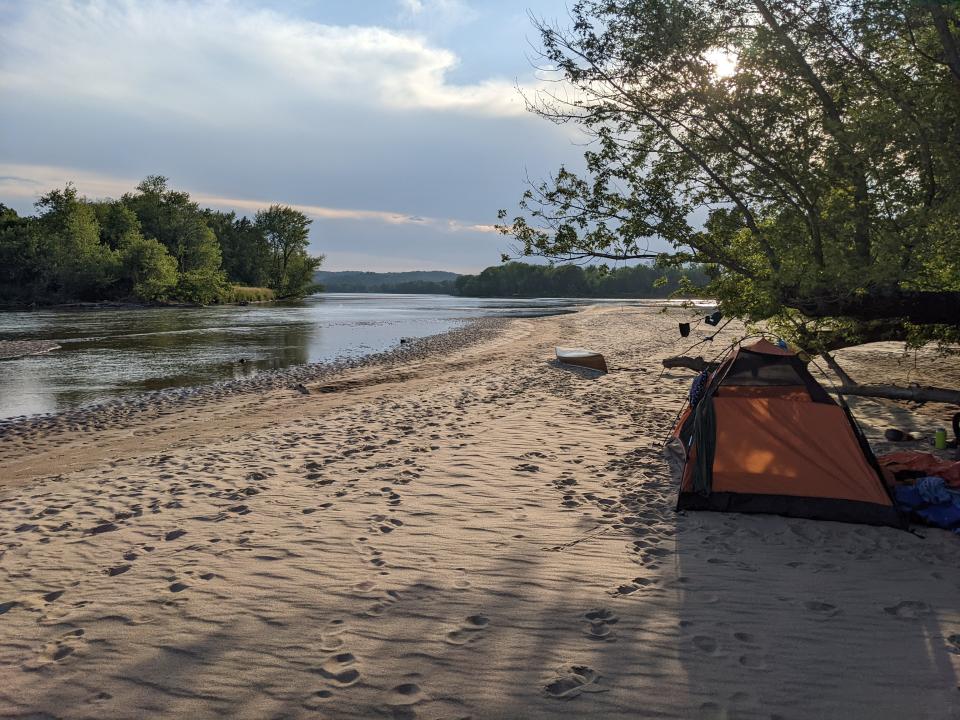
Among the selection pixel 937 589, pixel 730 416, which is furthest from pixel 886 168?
pixel 937 589

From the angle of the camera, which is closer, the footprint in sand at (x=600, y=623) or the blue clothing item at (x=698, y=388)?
the footprint in sand at (x=600, y=623)

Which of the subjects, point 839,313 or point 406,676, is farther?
point 839,313

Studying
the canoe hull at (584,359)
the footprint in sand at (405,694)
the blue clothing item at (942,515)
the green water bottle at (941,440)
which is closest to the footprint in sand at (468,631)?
the footprint in sand at (405,694)

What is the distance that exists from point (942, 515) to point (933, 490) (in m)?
0.30

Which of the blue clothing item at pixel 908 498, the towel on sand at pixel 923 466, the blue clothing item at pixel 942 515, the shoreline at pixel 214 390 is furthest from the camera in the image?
the shoreline at pixel 214 390

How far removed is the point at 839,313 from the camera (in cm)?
912

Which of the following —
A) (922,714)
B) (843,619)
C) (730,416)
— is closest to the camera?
(922,714)

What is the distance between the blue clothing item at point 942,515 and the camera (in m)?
6.34

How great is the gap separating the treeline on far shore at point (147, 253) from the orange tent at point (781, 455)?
281 feet

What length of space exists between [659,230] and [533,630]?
7.84m

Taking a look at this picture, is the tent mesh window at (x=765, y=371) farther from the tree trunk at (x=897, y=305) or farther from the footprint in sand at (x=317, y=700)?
the footprint in sand at (x=317, y=700)

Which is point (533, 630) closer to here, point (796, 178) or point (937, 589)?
point (937, 589)

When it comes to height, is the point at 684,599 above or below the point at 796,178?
below

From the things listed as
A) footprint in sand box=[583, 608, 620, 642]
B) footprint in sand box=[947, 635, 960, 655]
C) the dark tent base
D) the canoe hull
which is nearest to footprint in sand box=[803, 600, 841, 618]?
footprint in sand box=[947, 635, 960, 655]
